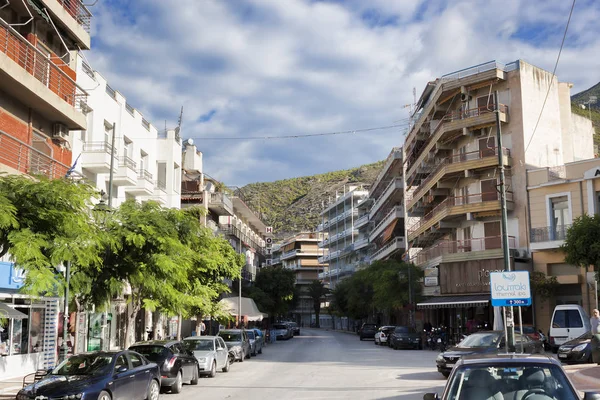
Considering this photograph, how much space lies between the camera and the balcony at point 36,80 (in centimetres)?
1972

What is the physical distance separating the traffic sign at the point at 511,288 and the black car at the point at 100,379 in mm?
9645

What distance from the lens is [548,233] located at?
41938mm

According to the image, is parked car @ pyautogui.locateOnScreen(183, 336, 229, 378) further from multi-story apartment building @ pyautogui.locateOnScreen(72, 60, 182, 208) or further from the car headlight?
the car headlight

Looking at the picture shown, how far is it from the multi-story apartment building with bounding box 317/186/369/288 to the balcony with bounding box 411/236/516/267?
4886 centimetres

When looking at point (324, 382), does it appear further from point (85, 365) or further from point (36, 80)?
point (36, 80)

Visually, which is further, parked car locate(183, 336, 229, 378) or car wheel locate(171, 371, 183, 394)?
parked car locate(183, 336, 229, 378)

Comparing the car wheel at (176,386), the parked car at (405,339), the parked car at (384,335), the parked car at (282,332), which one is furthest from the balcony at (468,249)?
the car wheel at (176,386)

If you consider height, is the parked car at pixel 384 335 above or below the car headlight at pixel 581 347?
below

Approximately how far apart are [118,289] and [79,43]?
1172 cm

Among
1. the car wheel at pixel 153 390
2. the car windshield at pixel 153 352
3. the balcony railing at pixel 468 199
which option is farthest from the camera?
the balcony railing at pixel 468 199

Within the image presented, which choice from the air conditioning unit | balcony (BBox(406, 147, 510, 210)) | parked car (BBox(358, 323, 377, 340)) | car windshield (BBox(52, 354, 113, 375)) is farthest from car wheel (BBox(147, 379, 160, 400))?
parked car (BBox(358, 323, 377, 340))

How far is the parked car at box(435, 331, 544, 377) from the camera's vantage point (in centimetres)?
2116

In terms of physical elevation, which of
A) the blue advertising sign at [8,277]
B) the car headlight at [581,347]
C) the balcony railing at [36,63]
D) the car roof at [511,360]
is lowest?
the car headlight at [581,347]

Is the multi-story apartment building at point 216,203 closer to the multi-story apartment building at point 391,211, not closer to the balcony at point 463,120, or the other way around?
the multi-story apartment building at point 391,211
